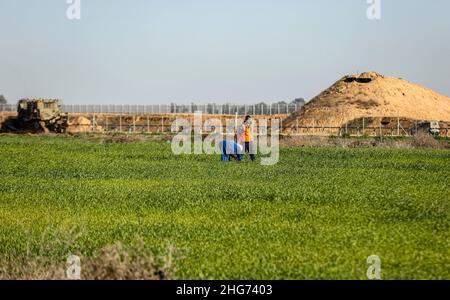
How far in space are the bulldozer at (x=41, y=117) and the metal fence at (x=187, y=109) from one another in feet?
142

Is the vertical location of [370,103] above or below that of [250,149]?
above

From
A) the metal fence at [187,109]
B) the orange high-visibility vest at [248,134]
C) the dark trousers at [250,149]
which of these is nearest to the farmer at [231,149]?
the dark trousers at [250,149]

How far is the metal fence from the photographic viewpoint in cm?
11450

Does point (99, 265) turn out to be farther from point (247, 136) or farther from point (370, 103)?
point (370, 103)

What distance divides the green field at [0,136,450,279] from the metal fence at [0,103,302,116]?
80.1 metres

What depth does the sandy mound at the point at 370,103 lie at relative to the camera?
8688cm

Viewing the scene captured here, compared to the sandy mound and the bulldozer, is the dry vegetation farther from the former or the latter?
the sandy mound

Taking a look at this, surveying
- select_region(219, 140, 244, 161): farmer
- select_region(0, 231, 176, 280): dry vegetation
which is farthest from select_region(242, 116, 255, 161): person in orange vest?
select_region(0, 231, 176, 280): dry vegetation

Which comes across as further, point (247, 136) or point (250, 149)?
point (247, 136)

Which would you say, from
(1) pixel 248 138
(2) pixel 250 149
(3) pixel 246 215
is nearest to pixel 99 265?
(3) pixel 246 215

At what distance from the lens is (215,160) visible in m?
36.9

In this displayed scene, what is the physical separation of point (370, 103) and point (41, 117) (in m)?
35.7

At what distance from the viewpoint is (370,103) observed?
8988cm
